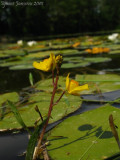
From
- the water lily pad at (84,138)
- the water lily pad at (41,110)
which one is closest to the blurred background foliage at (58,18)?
the water lily pad at (41,110)

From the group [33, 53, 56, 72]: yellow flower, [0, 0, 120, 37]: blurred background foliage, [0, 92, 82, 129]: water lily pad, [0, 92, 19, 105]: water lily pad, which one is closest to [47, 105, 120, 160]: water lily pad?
[0, 92, 82, 129]: water lily pad

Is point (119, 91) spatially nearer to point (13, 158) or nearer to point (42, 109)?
point (42, 109)

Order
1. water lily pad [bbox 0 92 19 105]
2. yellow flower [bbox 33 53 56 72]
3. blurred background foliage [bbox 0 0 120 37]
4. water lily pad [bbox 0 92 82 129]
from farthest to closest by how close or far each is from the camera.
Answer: blurred background foliage [bbox 0 0 120 37] → water lily pad [bbox 0 92 19 105] → water lily pad [bbox 0 92 82 129] → yellow flower [bbox 33 53 56 72]

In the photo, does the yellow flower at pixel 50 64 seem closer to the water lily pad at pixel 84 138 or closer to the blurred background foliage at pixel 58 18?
the water lily pad at pixel 84 138

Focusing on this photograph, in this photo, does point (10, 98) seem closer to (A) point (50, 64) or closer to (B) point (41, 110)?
(B) point (41, 110)

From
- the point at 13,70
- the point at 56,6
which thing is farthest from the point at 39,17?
the point at 13,70

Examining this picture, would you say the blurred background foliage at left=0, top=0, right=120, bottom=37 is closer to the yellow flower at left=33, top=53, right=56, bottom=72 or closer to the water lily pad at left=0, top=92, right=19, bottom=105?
the water lily pad at left=0, top=92, right=19, bottom=105
